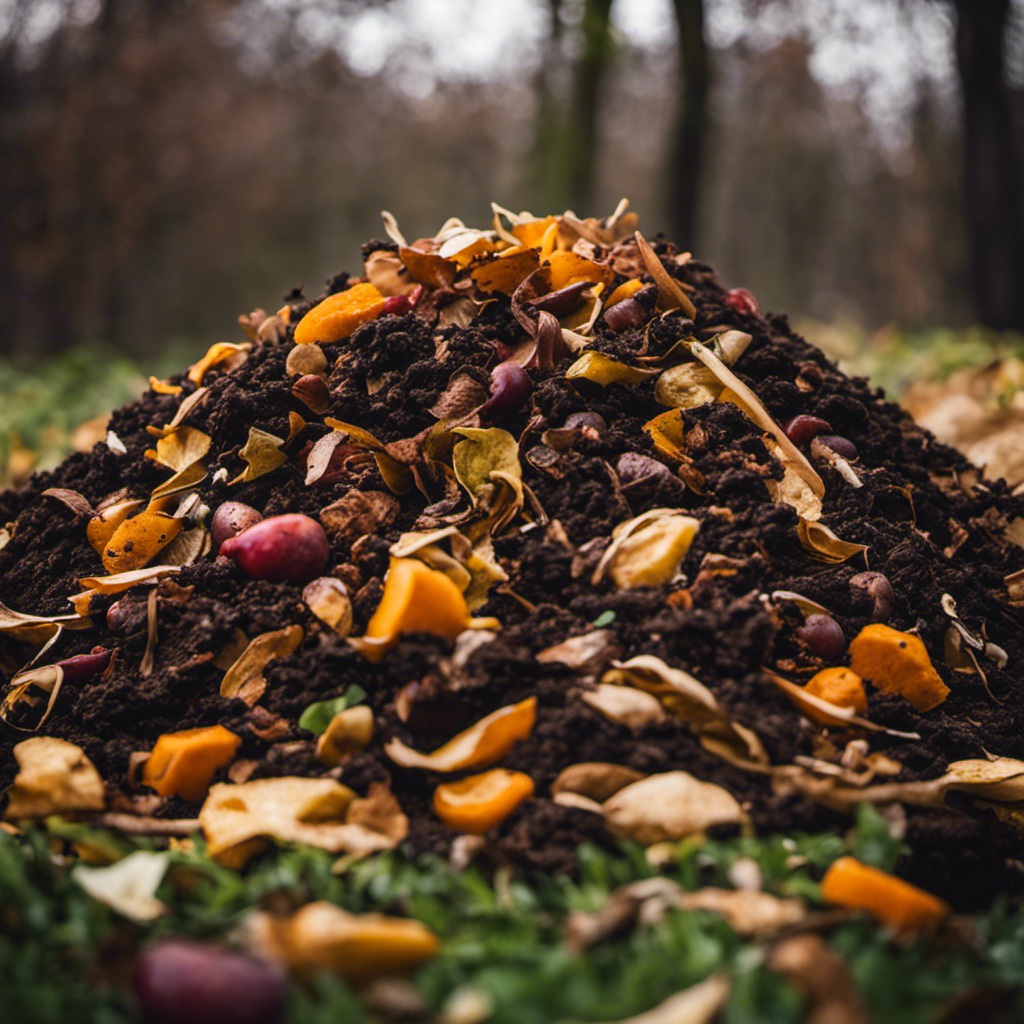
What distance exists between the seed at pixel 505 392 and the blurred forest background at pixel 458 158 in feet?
12.3

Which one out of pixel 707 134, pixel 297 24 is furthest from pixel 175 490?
pixel 297 24

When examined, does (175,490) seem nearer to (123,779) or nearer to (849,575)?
(123,779)

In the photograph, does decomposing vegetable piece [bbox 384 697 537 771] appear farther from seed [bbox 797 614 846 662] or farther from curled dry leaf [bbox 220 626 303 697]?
seed [bbox 797 614 846 662]

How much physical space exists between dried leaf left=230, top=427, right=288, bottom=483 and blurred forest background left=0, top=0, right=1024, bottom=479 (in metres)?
3.45

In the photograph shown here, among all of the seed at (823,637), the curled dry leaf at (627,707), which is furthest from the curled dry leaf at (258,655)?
the seed at (823,637)

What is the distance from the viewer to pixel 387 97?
13.9 meters

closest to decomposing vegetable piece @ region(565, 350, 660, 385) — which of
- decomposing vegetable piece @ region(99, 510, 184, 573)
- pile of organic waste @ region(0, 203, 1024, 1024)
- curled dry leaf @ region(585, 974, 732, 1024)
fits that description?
pile of organic waste @ region(0, 203, 1024, 1024)

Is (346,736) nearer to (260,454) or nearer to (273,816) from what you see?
(273,816)

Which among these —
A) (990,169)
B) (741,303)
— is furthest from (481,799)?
(990,169)

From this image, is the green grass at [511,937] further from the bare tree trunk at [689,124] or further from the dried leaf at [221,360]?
the bare tree trunk at [689,124]

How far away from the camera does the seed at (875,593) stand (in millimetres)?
1528

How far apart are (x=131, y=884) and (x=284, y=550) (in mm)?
600

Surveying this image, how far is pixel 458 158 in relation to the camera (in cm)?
1512

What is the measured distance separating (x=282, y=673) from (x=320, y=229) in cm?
1433
